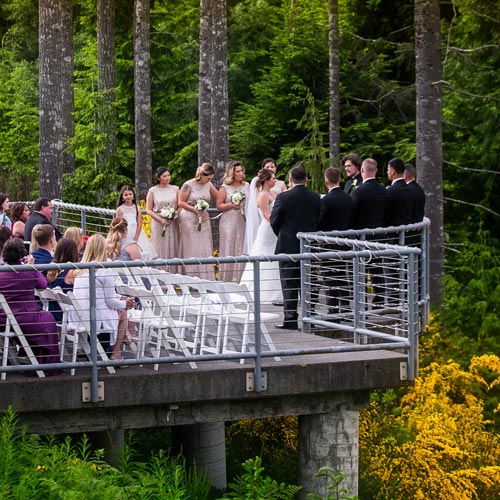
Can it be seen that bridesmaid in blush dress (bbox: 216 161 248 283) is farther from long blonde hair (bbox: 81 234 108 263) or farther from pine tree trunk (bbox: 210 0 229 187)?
pine tree trunk (bbox: 210 0 229 187)

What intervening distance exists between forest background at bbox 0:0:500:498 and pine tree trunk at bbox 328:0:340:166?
70 centimetres

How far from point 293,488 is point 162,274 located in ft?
8.21

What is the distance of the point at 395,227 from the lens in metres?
16.4

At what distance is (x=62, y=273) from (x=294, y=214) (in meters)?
3.12

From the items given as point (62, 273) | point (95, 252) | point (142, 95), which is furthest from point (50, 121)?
point (95, 252)

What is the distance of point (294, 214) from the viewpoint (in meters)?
15.7

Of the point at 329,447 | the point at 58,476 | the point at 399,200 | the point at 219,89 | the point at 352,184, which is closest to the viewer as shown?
the point at 58,476

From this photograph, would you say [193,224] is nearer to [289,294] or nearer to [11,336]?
[289,294]

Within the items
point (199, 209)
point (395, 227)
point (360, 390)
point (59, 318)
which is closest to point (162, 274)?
point (59, 318)

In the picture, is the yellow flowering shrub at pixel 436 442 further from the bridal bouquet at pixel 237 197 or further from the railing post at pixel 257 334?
the railing post at pixel 257 334

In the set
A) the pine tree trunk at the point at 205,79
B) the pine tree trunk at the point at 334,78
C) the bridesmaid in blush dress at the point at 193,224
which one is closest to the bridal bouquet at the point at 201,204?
the bridesmaid in blush dress at the point at 193,224

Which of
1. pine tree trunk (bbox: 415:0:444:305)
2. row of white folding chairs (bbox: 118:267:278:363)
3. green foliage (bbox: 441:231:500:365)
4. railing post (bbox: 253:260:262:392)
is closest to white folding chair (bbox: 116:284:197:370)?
row of white folding chairs (bbox: 118:267:278:363)

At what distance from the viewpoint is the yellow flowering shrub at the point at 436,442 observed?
53.6ft

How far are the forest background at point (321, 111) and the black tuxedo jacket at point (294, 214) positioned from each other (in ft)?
17.2
